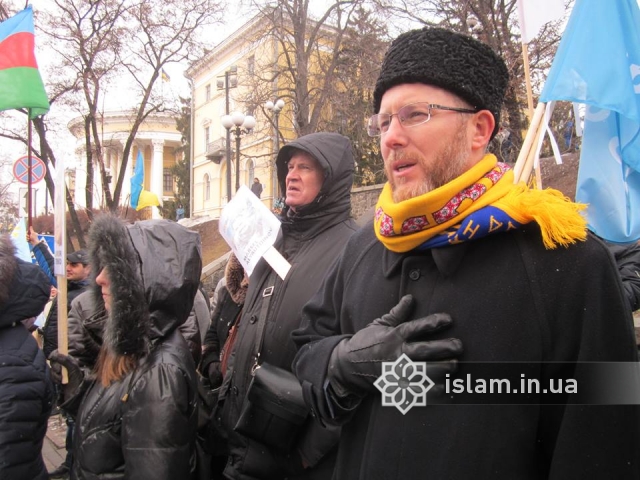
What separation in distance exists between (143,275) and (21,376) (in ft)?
3.14

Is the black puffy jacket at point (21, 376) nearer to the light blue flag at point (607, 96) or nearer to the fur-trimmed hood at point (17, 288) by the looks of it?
the fur-trimmed hood at point (17, 288)

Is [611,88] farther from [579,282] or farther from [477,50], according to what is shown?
[579,282]

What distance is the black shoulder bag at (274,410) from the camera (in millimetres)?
2037

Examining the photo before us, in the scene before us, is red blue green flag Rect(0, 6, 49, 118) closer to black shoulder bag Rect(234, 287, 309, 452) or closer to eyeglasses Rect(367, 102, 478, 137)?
black shoulder bag Rect(234, 287, 309, 452)

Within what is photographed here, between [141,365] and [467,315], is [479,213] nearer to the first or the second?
[467,315]

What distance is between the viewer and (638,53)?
2.76 metres

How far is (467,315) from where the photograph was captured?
1.27 m

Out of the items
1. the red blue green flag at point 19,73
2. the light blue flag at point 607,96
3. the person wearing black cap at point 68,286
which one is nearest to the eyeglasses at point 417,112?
the light blue flag at point 607,96

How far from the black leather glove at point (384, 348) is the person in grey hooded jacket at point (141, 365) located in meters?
0.79

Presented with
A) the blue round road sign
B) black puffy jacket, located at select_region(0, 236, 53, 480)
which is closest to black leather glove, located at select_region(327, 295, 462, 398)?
black puffy jacket, located at select_region(0, 236, 53, 480)

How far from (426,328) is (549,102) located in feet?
6.15

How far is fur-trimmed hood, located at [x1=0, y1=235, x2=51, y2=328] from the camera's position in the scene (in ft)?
8.89

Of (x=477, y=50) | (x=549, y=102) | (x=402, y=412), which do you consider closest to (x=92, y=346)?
(x=402, y=412)

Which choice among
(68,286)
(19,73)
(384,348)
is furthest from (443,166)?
(68,286)
